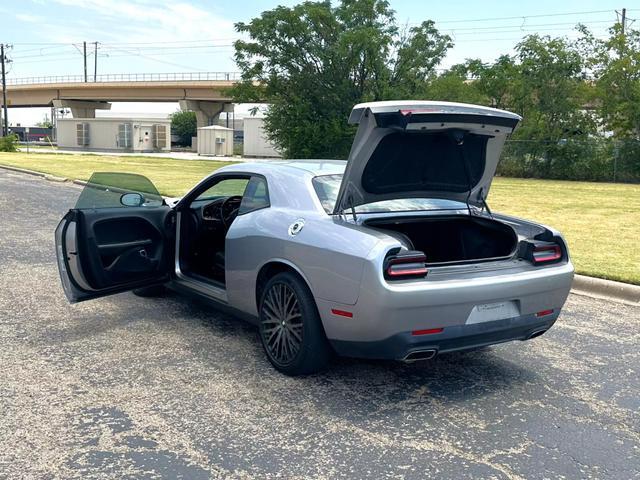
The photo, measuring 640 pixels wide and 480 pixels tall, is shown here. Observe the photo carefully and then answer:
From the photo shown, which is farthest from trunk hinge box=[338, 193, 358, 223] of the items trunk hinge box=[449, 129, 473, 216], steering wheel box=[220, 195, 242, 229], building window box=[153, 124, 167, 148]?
building window box=[153, 124, 167, 148]

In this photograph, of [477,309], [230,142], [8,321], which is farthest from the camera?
[230,142]

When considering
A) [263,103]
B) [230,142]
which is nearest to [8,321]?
[263,103]

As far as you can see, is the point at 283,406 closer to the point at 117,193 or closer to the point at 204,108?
the point at 117,193

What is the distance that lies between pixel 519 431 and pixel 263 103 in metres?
30.9

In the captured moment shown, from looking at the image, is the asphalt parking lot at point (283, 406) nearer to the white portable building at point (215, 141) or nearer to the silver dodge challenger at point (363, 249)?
the silver dodge challenger at point (363, 249)

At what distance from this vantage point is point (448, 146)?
4648 millimetres

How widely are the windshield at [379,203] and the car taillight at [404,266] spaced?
2.52 feet

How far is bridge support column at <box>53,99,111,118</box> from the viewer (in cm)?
7538

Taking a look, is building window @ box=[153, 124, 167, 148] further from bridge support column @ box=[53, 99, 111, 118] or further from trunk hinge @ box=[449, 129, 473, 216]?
trunk hinge @ box=[449, 129, 473, 216]

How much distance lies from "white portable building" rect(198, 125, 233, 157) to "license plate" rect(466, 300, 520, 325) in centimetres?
5210

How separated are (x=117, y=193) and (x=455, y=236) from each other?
110 inches

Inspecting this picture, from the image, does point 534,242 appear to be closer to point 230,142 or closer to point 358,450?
point 358,450

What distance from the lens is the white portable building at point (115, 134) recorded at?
2184 inches

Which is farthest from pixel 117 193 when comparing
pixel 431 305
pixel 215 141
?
pixel 215 141
